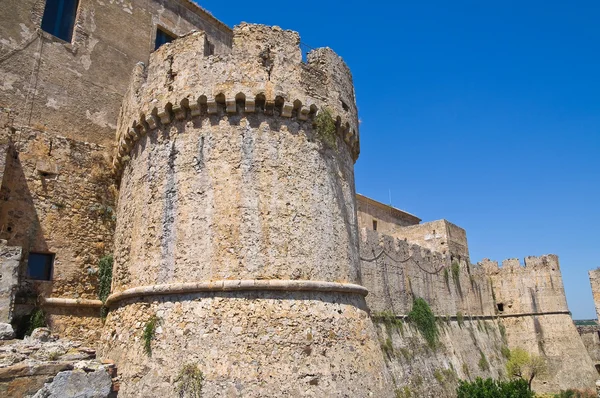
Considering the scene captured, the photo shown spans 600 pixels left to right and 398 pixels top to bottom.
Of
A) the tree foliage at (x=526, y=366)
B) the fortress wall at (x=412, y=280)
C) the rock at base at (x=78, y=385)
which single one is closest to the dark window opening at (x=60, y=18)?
the rock at base at (x=78, y=385)

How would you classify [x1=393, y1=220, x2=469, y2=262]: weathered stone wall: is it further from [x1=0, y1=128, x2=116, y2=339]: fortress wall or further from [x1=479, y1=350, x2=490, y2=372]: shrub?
[x1=0, y1=128, x2=116, y2=339]: fortress wall

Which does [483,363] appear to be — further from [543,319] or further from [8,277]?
[8,277]

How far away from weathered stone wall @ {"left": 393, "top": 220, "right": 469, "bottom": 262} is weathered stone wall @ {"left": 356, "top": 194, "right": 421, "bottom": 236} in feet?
7.27

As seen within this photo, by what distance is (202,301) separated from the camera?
236 inches

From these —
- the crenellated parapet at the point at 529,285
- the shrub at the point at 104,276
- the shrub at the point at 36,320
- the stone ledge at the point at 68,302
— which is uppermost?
the crenellated parapet at the point at 529,285

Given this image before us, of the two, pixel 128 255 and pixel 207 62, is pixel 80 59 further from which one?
pixel 128 255

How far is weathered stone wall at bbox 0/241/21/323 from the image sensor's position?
654 centimetres

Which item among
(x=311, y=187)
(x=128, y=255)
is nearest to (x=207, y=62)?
(x=311, y=187)

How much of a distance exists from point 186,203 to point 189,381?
7.82 feet

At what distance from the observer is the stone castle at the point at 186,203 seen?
5.96 meters

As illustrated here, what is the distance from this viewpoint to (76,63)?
9.38 metres

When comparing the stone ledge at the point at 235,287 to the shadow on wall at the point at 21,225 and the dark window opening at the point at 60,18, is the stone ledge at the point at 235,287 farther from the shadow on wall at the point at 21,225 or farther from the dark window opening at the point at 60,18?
the dark window opening at the point at 60,18

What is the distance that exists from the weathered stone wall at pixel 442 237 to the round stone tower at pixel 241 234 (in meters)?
14.5

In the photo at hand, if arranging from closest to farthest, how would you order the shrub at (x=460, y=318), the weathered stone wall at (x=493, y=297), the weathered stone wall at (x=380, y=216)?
the weathered stone wall at (x=493, y=297) < the shrub at (x=460, y=318) < the weathered stone wall at (x=380, y=216)
